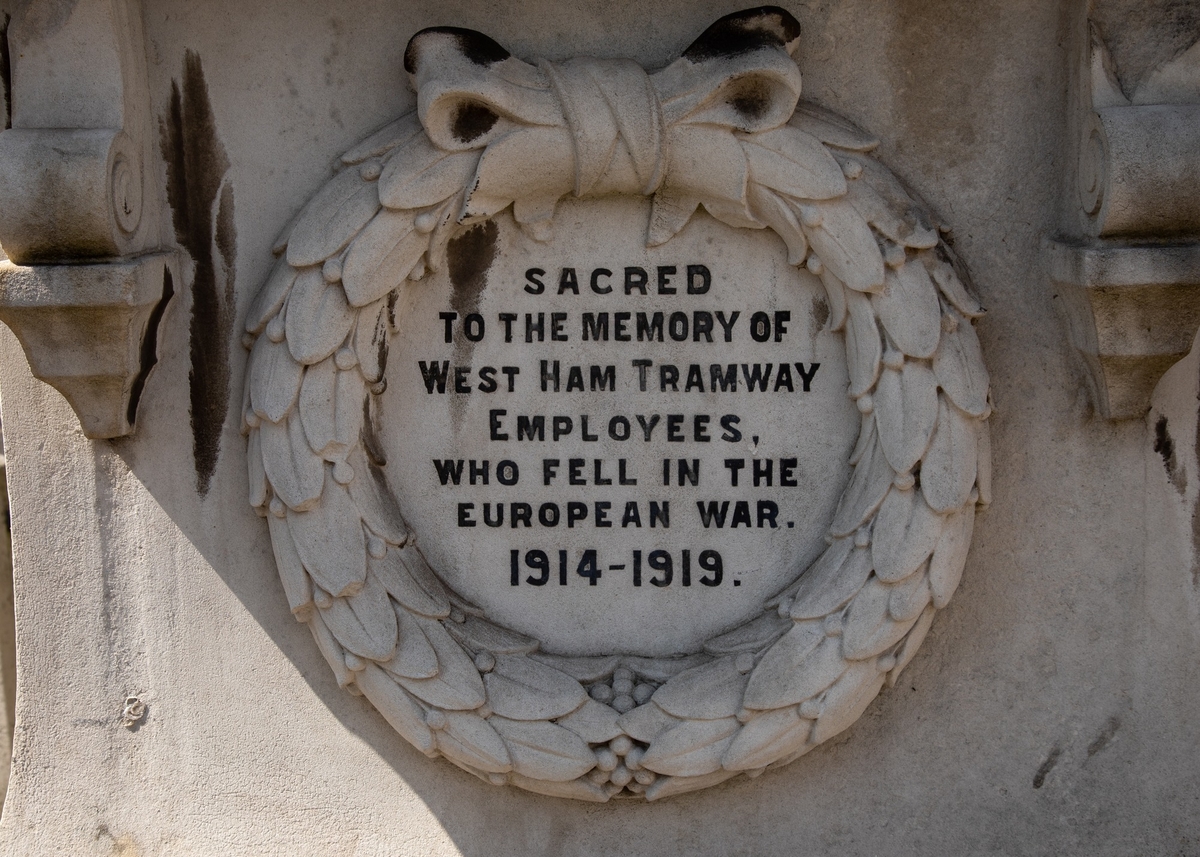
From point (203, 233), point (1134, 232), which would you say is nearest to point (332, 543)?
point (203, 233)

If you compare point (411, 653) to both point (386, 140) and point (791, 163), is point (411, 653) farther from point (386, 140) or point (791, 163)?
point (791, 163)

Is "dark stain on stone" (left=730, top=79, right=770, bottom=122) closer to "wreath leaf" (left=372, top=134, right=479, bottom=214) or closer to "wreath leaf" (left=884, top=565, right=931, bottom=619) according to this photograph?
"wreath leaf" (left=372, top=134, right=479, bottom=214)

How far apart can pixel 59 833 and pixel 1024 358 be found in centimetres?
290

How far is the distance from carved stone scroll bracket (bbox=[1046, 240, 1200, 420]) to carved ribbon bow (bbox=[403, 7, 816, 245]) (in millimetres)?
636

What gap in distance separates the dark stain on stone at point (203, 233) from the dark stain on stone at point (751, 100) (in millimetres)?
1345

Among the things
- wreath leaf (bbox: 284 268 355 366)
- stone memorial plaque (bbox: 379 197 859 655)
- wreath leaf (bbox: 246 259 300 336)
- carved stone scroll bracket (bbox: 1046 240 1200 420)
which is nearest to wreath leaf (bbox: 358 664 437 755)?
stone memorial plaque (bbox: 379 197 859 655)

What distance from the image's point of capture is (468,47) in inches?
118

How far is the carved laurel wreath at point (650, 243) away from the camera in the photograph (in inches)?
119

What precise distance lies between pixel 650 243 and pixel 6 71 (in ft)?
5.73

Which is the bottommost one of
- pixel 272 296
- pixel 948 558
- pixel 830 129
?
pixel 948 558

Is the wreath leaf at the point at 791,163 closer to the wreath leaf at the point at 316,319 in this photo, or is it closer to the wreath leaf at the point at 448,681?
→ the wreath leaf at the point at 316,319

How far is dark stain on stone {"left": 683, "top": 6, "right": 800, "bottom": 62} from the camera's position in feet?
9.84

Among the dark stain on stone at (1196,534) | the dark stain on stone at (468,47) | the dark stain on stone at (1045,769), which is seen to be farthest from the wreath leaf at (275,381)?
the dark stain on stone at (1196,534)

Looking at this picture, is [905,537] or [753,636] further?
[753,636]
